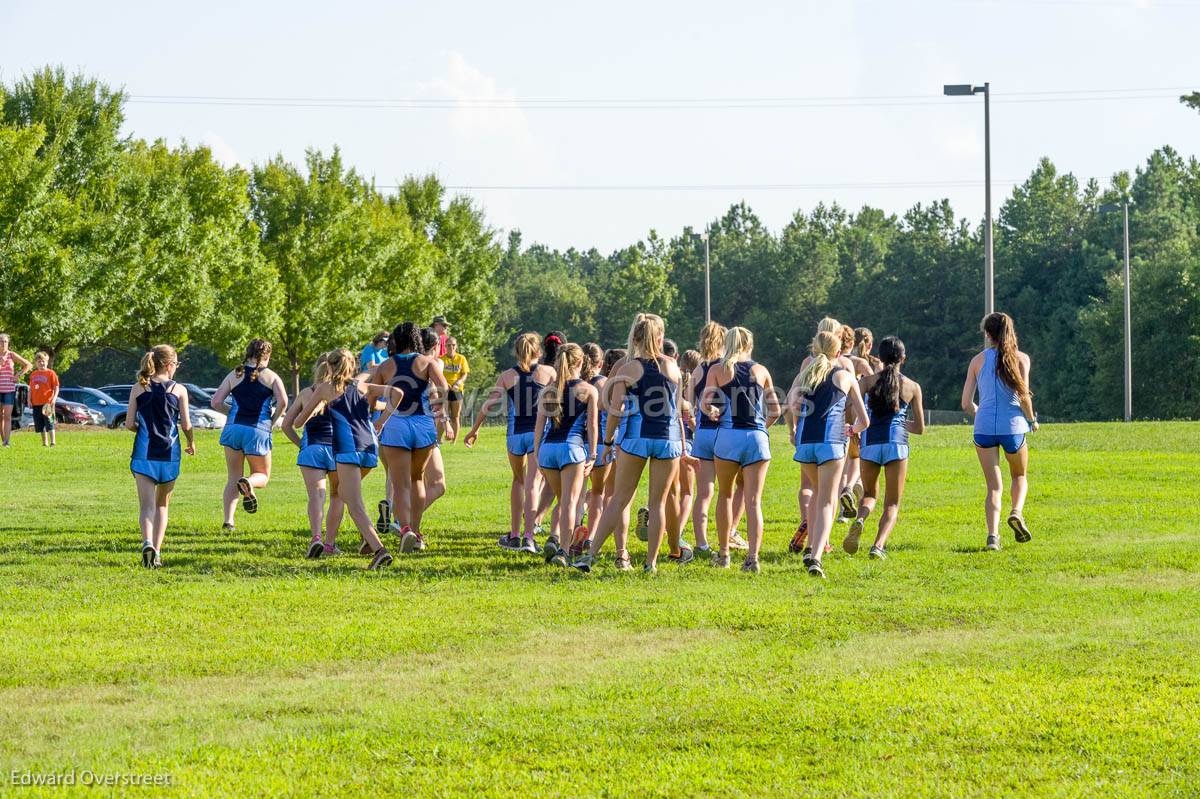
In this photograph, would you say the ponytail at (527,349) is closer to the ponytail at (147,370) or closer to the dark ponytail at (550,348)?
the dark ponytail at (550,348)

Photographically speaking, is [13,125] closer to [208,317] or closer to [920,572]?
[208,317]

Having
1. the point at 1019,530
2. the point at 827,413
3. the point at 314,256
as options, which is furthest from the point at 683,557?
the point at 314,256

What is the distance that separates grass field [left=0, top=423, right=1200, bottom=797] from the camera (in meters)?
5.58

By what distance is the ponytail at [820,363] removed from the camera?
10.7 metres

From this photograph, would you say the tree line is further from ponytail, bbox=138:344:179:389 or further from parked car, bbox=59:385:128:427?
ponytail, bbox=138:344:179:389

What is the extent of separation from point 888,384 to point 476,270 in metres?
50.5

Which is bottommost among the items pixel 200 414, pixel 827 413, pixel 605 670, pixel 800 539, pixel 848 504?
pixel 605 670

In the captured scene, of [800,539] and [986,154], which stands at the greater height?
[986,154]

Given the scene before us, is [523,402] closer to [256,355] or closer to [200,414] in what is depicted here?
[256,355]

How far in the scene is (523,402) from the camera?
39.2 feet

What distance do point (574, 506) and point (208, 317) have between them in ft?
105

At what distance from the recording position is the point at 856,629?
8.29 meters

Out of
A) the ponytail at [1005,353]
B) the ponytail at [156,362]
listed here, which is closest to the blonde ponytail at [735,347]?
the ponytail at [1005,353]

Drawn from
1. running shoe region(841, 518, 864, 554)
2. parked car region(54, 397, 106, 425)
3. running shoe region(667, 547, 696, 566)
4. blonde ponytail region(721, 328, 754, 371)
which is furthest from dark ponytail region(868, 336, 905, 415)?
parked car region(54, 397, 106, 425)
